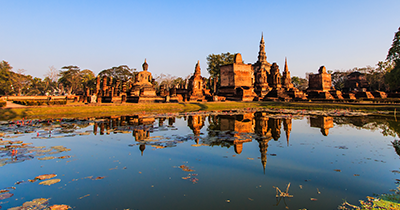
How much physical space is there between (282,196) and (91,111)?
16.7 metres

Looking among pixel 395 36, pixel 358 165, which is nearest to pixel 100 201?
pixel 358 165

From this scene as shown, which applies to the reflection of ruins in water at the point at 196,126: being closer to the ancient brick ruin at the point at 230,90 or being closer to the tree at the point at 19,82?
the ancient brick ruin at the point at 230,90

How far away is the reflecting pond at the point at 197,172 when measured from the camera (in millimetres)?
3256

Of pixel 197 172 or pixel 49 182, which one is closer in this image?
pixel 49 182

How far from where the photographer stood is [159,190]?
141 inches

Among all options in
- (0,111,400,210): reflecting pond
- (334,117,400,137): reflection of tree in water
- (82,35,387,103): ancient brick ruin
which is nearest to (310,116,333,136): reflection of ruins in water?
(334,117,400,137): reflection of tree in water

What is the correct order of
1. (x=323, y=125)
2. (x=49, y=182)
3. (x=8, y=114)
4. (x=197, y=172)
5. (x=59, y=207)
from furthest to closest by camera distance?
(x=8, y=114) < (x=323, y=125) < (x=197, y=172) < (x=49, y=182) < (x=59, y=207)

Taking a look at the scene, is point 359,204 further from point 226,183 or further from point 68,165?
point 68,165

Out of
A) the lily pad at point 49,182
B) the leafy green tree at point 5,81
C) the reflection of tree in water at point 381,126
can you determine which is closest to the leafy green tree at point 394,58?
the reflection of tree in water at point 381,126

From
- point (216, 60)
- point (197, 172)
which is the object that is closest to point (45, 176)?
point (197, 172)

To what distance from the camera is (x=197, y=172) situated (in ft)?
14.3

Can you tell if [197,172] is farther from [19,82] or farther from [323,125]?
[19,82]

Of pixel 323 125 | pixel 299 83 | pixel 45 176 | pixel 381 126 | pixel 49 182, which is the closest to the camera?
pixel 49 182

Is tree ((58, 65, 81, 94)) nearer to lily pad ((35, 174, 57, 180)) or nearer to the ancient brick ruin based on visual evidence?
the ancient brick ruin
